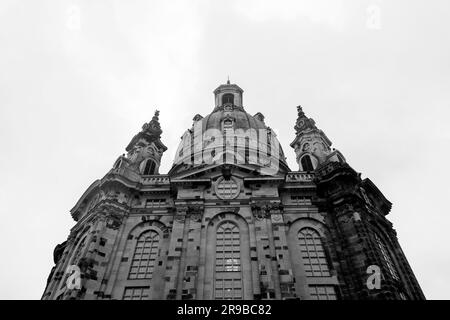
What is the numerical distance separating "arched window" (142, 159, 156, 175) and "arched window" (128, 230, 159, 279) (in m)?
11.0

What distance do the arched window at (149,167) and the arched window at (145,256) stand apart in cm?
1103

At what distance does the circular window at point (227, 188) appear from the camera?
28.6 m

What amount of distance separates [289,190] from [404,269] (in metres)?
11.1

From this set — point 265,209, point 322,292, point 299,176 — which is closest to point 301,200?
point 299,176

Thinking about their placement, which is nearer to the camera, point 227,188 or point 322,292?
point 322,292

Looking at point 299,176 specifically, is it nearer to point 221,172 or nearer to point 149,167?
point 221,172

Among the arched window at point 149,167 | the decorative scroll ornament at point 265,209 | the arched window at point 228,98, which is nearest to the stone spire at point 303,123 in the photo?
the decorative scroll ornament at point 265,209

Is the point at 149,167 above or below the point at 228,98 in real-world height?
below

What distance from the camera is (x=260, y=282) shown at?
22172 millimetres

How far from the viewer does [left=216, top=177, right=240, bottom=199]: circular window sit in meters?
28.6

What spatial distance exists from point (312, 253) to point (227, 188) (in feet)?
29.0

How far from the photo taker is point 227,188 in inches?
1152
